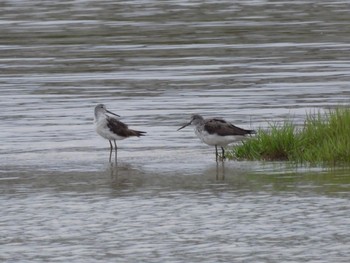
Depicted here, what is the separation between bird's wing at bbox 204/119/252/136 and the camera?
1656cm

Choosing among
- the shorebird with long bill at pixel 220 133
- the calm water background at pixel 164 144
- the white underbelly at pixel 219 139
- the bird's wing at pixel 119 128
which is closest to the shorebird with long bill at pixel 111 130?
the bird's wing at pixel 119 128

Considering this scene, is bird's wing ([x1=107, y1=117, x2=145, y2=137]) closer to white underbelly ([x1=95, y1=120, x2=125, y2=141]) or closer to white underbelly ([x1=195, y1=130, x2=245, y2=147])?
white underbelly ([x1=95, y1=120, x2=125, y2=141])

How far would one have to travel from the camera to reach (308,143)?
52.3 ft

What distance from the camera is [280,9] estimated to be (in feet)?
169

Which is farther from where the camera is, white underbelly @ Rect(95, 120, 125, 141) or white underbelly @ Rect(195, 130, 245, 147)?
white underbelly @ Rect(95, 120, 125, 141)

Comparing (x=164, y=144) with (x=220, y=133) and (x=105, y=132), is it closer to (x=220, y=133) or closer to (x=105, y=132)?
(x=105, y=132)

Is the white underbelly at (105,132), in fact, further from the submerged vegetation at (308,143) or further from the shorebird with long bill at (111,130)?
the submerged vegetation at (308,143)

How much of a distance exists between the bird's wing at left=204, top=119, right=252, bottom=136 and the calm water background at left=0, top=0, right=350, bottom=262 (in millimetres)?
394

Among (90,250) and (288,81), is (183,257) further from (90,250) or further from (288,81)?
(288,81)

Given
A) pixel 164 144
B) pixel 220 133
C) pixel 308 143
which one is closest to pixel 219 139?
pixel 220 133

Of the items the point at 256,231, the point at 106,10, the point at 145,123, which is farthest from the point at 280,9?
the point at 256,231

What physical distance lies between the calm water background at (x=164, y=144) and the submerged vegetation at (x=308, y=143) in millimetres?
347

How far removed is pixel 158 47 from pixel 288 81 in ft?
33.4

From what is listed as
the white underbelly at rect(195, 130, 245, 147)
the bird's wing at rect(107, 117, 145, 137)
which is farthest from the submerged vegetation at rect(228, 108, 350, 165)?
the bird's wing at rect(107, 117, 145, 137)
